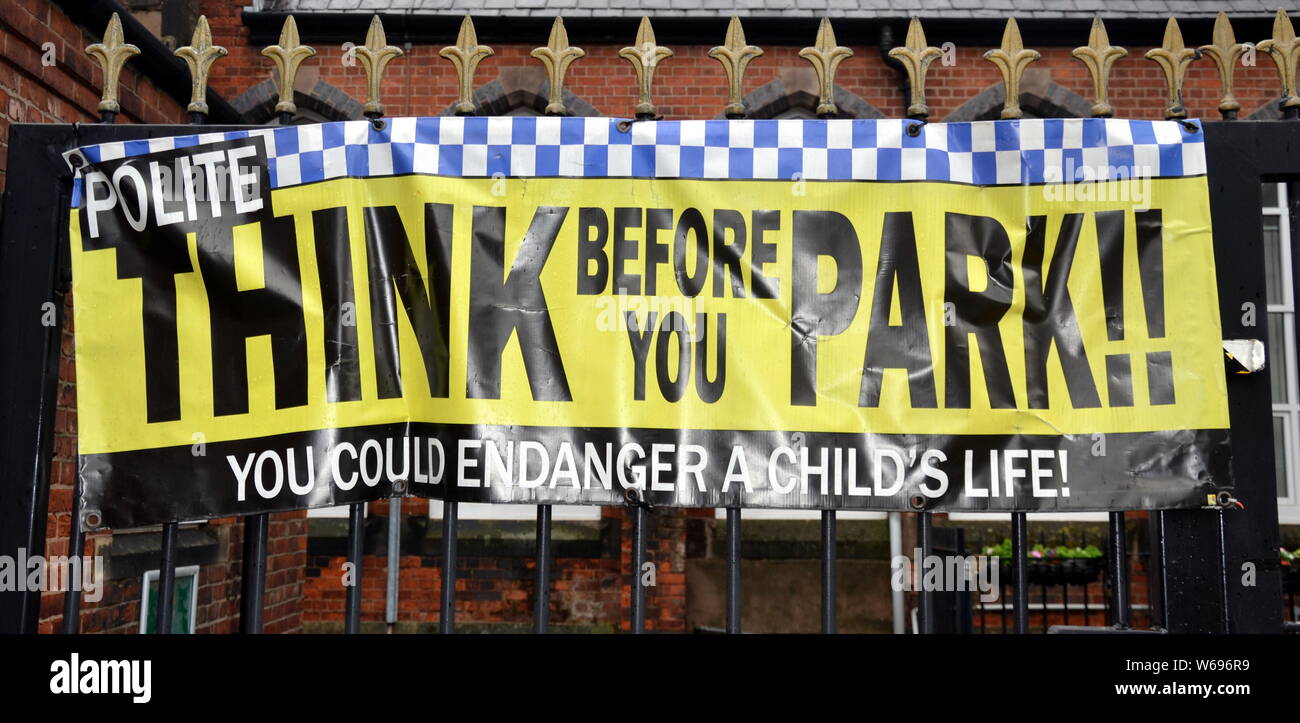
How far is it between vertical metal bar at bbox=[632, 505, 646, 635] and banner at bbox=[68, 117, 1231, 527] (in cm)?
9

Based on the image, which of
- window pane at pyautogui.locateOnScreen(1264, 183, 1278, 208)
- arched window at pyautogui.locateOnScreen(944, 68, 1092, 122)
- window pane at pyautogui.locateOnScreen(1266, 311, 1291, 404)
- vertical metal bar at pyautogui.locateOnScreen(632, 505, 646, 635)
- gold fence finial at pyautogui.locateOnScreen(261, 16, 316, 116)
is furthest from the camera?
arched window at pyautogui.locateOnScreen(944, 68, 1092, 122)

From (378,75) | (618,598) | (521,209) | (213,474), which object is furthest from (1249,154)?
(618,598)

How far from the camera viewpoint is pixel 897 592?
8672mm

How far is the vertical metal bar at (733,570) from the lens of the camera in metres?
2.81

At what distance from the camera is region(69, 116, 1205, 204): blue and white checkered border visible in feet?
9.69

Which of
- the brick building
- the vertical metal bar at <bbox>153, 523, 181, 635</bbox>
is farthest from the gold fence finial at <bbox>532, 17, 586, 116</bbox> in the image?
the brick building

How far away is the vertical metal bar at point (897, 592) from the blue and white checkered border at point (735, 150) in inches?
239

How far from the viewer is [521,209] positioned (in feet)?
9.75

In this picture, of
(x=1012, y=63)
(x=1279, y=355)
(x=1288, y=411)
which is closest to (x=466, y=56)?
(x=1012, y=63)

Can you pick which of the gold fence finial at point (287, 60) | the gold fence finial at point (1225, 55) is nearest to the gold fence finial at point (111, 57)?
the gold fence finial at point (287, 60)

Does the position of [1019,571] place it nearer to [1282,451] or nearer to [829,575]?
[829,575]

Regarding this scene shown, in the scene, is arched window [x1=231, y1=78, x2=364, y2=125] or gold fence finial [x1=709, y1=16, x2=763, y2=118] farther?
arched window [x1=231, y1=78, x2=364, y2=125]

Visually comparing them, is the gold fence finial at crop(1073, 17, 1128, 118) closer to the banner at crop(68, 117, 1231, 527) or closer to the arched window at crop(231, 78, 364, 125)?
the banner at crop(68, 117, 1231, 527)
